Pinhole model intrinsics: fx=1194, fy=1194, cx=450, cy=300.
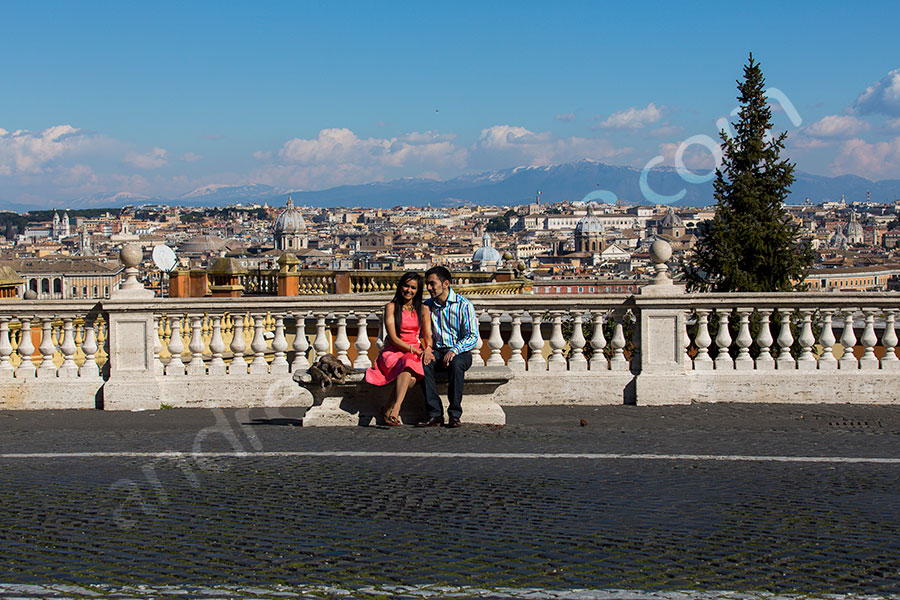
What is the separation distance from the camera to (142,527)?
507 cm

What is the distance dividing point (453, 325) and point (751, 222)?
23928mm

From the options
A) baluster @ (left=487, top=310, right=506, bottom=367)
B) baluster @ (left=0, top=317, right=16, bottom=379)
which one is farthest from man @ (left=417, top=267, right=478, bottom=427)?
baluster @ (left=0, top=317, right=16, bottom=379)

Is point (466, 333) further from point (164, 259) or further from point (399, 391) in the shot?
point (164, 259)

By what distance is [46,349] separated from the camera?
30.8ft

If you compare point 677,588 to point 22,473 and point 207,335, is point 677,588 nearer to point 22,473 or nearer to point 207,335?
point 22,473

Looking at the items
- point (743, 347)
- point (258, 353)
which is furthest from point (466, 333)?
point (743, 347)

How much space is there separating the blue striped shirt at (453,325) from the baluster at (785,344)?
8.23 ft

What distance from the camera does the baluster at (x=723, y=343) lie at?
9156 mm

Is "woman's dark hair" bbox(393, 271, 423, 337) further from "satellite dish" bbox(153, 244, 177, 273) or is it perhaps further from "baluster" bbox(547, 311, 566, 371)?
"satellite dish" bbox(153, 244, 177, 273)

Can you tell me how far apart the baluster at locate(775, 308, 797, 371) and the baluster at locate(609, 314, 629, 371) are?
1.17m

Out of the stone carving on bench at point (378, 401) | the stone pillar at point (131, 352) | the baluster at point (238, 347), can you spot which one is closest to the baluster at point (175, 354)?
the stone pillar at point (131, 352)

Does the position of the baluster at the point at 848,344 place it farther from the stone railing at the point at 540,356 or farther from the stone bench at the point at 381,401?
the stone bench at the point at 381,401

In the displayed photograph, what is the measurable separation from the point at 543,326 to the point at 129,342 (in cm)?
535

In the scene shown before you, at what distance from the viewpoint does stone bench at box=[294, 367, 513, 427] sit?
8180 mm
